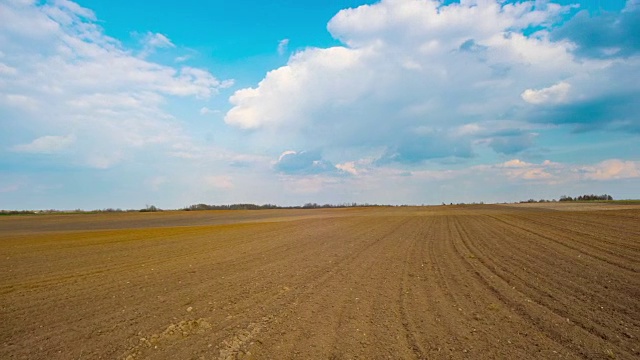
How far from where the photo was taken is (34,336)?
7797 mm

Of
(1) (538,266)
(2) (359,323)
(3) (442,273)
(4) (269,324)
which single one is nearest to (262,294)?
(4) (269,324)

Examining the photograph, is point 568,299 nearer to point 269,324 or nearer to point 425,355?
point 425,355

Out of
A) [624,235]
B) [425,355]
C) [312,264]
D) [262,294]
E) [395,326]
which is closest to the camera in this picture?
[425,355]

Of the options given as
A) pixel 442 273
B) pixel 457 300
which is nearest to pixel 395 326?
pixel 457 300

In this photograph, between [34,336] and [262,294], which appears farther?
[262,294]

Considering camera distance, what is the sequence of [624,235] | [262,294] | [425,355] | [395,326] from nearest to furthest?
[425,355] → [395,326] → [262,294] → [624,235]

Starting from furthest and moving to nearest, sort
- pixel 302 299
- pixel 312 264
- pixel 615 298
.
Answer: pixel 312 264
pixel 302 299
pixel 615 298

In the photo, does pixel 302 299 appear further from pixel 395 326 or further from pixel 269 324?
pixel 395 326

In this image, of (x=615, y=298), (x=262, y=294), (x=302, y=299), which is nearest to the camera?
(x=615, y=298)

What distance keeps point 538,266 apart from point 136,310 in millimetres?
12958

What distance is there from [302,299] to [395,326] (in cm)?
299

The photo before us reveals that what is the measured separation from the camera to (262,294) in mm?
10562

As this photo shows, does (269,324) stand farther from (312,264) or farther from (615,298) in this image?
(615,298)

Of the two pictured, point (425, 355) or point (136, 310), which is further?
point (136, 310)
